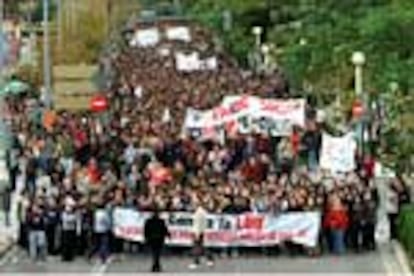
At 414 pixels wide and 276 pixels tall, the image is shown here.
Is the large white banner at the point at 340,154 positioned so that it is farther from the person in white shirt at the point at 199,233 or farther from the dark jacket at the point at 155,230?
the dark jacket at the point at 155,230

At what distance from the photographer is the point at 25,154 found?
4338 centimetres

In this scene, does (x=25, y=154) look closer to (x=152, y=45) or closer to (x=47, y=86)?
(x=47, y=86)

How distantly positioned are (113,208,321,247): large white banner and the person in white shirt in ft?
1.64

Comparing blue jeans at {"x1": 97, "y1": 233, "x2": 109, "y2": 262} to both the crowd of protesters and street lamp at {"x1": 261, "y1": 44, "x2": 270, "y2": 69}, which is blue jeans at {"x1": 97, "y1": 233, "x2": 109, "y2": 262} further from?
street lamp at {"x1": 261, "y1": 44, "x2": 270, "y2": 69}

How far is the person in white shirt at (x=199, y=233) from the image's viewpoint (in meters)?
33.9

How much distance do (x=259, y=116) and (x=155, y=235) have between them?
10.5 metres

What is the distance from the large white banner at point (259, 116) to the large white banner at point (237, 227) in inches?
323

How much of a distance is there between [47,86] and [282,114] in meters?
11.9

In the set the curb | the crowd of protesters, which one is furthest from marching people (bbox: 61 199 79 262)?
the curb

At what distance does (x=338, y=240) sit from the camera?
35000 mm

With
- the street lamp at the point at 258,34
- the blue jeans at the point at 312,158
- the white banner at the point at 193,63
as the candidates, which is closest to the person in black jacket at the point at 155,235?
the blue jeans at the point at 312,158

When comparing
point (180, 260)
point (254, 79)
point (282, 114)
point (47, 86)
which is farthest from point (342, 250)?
point (254, 79)

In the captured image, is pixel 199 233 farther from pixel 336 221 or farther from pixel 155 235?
pixel 336 221

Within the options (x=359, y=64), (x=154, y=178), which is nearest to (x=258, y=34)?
→ (x=359, y=64)
